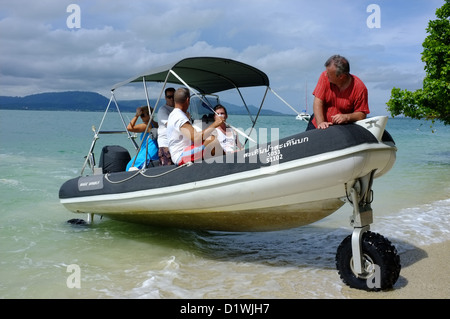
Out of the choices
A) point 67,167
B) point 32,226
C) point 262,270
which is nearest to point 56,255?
point 32,226

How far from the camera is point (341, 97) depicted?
12.5 feet

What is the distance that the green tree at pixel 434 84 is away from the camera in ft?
42.5

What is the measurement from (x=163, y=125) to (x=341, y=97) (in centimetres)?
244

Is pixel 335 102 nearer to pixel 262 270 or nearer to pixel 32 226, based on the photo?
pixel 262 270

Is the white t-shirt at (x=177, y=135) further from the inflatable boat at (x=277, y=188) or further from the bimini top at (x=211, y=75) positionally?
the bimini top at (x=211, y=75)

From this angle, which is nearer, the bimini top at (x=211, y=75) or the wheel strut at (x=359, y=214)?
the wheel strut at (x=359, y=214)

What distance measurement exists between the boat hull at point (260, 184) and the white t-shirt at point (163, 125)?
57cm

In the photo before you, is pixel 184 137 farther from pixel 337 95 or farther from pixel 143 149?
pixel 337 95

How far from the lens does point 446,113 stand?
1359cm

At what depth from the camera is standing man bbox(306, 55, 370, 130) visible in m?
3.68

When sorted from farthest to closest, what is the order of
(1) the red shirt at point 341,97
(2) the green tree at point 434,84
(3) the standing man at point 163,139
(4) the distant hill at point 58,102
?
(4) the distant hill at point 58,102 < (2) the green tree at point 434,84 < (3) the standing man at point 163,139 < (1) the red shirt at point 341,97

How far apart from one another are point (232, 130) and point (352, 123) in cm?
226

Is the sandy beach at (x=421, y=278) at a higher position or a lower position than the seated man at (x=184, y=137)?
lower

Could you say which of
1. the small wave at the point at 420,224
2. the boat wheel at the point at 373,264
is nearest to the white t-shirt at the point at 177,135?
the boat wheel at the point at 373,264
